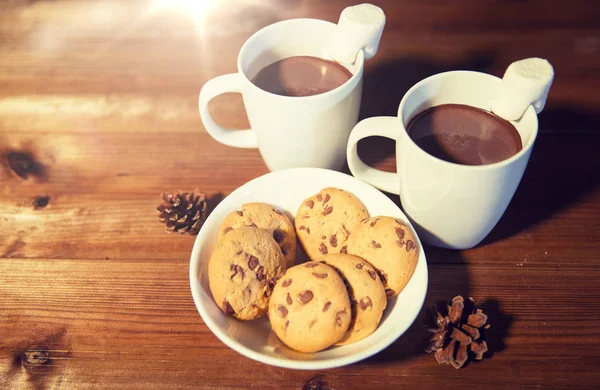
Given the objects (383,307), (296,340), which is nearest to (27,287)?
(296,340)

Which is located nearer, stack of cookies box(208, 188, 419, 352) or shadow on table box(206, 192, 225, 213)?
stack of cookies box(208, 188, 419, 352)

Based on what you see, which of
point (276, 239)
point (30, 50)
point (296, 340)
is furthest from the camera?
point (30, 50)

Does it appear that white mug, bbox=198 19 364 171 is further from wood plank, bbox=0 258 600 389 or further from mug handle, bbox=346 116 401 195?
wood plank, bbox=0 258 600 389

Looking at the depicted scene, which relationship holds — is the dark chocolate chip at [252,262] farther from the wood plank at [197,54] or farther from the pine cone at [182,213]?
the wood plank at [197,54]

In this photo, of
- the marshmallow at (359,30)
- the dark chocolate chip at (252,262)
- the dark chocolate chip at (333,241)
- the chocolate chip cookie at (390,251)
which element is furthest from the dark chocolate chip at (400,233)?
the marshmallow at (359,30)

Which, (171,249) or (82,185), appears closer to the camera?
(171,249)

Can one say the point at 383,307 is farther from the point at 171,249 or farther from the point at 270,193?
the point at 171,249

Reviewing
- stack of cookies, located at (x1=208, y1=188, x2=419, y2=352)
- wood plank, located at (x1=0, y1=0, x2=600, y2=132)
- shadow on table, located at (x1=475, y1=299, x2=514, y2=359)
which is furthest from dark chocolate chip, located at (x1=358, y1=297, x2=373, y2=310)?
wood plank, located at (x1=0, y1=0, x2=600, y2=132)

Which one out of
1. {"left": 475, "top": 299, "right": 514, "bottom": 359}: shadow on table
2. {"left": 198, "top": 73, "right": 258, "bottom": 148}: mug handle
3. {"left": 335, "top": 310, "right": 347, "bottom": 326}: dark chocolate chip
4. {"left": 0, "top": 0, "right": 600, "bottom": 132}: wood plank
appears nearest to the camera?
{"left": 335, "top": 310, "right": 347, "bottom": 326}: dark chocolate chip
